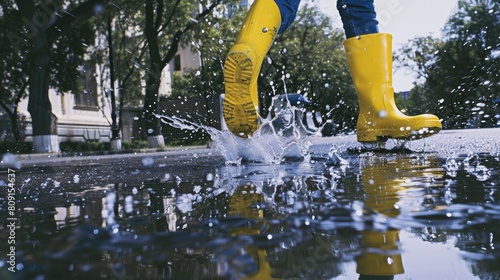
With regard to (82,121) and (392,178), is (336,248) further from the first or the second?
(82,121)

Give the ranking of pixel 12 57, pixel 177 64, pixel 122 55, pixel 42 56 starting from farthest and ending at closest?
pixel 177 64 → pixel 122 55 → pixel 12 57 → pixel 42 56

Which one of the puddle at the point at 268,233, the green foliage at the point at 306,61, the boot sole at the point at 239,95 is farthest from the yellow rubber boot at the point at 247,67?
the green foliage at the point at 306,61

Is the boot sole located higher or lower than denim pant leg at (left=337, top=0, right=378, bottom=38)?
lower

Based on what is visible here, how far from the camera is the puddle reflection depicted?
761 millimetres

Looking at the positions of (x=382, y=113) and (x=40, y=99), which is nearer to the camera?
(x=382, y=113)

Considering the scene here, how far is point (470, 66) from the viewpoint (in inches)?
320

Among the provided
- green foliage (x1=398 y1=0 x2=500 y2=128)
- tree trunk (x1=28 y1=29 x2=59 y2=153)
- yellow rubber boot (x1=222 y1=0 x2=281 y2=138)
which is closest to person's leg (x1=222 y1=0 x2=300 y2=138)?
yellow rubber boot (x1=222 y1=0 x2=281 y2=138)

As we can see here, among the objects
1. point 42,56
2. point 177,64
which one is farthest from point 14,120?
point 177,64

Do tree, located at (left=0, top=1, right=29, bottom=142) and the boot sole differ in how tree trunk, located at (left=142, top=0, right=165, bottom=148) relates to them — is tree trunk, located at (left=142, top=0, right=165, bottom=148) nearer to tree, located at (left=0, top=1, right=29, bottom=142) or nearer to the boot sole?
tree, located at (left=0, top=1, right=29, bottom=142)

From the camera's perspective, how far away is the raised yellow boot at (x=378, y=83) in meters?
4.02

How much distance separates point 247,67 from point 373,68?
1.21 metres

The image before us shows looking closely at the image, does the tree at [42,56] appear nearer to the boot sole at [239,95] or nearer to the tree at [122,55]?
the tree at [122,55]

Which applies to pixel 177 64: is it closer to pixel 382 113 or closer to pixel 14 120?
pixel 14 120

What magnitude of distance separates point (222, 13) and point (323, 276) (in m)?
18.9
